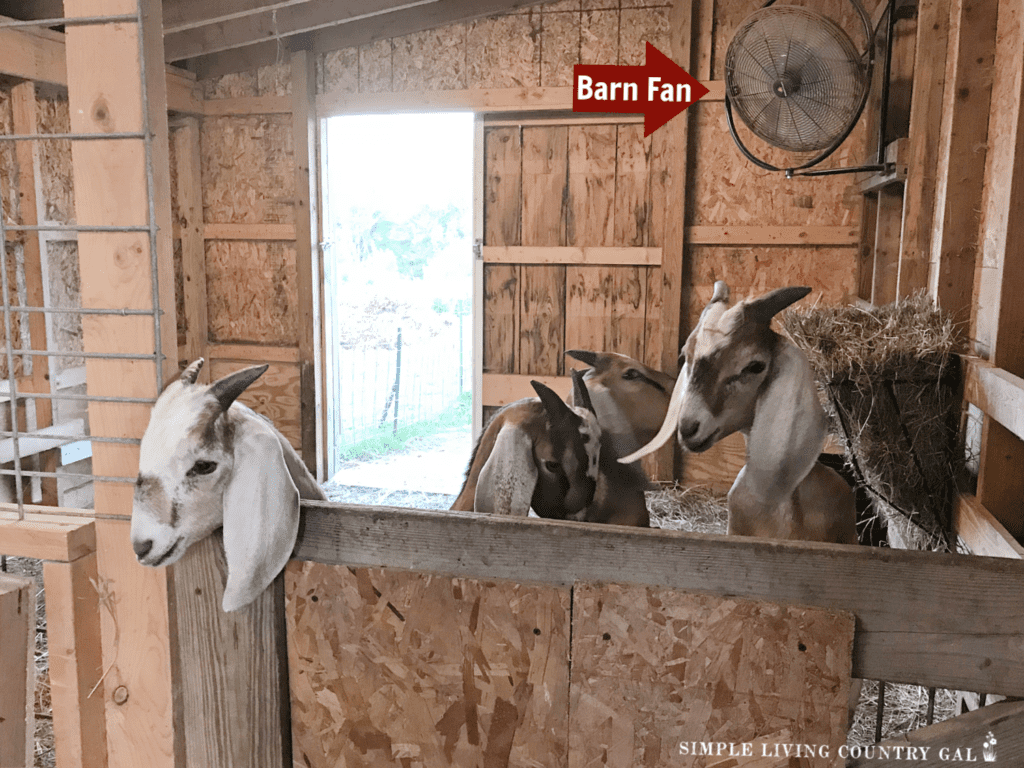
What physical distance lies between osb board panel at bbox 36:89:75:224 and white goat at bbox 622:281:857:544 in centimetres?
441

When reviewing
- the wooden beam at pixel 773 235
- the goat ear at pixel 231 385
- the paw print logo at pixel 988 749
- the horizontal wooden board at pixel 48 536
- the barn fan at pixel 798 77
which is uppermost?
the barn fan at pixel 798 77

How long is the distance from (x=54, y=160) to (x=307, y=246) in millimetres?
1716

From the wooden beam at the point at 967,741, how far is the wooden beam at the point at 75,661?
1650 millimetres

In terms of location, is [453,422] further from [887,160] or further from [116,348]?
[116,348]

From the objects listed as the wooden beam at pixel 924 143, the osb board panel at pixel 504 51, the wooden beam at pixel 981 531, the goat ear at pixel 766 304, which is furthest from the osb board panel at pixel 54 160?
the wooden beam at pixel 981 531

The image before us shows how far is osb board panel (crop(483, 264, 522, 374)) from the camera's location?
550 centimetres

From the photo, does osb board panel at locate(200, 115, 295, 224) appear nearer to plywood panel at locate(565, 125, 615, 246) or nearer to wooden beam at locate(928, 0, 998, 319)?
plywood panel at locate(565, 125, 615, 246)

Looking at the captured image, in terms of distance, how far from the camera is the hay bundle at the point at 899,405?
7.16 ft

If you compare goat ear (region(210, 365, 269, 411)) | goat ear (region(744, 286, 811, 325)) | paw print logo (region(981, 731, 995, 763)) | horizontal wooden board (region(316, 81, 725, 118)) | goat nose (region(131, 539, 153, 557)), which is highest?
horizontal wooden board (region(316, 81, 725, 118))

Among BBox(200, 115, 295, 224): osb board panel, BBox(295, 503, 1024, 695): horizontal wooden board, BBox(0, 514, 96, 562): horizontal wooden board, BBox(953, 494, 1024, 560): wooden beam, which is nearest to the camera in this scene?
BBox(295, 503, 1024, 695): horizontal wooden board

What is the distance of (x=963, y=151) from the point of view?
241 cm

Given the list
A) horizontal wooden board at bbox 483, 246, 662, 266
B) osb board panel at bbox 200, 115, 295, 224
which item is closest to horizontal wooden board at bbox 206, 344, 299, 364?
osb board panel at bbox 200, 115, 295, 224

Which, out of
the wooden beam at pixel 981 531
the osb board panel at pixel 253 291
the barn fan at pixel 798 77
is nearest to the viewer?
the wooden beam at pixel 981 531

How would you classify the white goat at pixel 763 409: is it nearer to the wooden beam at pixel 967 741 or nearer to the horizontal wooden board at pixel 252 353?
the wooden beam at pixel 967 741
